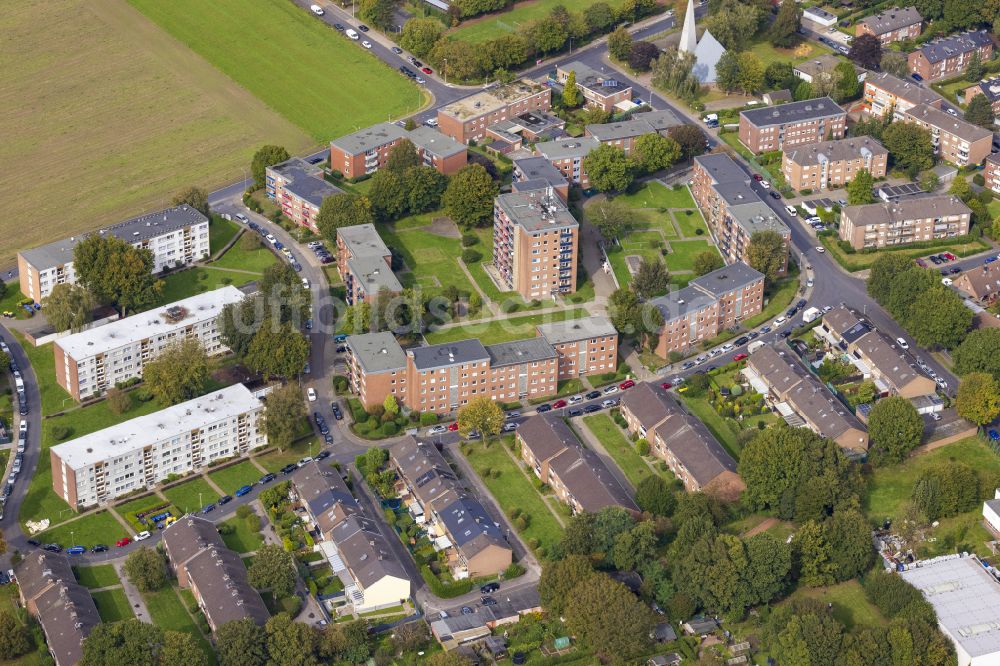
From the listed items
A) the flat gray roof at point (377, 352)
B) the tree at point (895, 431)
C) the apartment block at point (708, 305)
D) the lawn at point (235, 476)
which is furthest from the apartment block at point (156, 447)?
the tree at point (895, 431)

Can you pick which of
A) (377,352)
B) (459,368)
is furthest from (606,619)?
(377,352)

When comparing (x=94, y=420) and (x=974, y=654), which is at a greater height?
(x=974, y=654)

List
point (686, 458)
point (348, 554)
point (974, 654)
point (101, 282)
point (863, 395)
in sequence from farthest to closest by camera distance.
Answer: point (101, 282) → point (863, 395) → point (686, 458) → point (348, 554) → point (974, 654)

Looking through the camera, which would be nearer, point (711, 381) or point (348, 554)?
point (348, 554)

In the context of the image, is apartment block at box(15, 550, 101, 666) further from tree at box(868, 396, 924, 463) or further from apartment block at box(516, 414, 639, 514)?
tree at box(868, 396, 924, 463)

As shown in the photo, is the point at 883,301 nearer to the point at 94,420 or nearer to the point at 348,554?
the point at 348,554

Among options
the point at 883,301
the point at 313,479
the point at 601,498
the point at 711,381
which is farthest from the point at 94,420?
the point at 883,301
